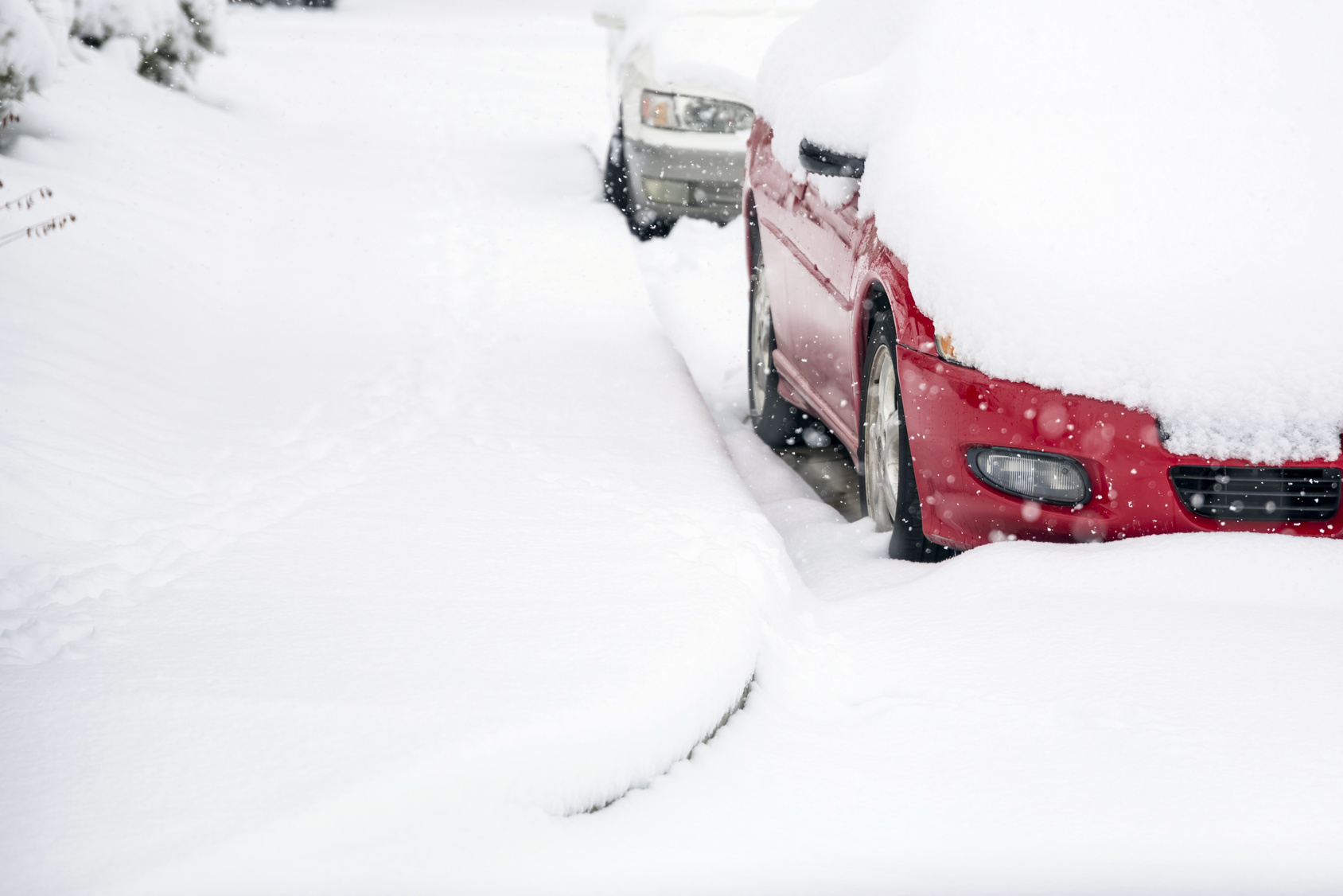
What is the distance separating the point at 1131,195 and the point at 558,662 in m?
1.93

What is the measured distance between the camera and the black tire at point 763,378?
5.33m

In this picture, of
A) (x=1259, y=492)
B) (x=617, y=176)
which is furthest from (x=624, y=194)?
(x=1259, y=492)

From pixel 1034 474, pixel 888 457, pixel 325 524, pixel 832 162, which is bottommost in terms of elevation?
pixel 325 524

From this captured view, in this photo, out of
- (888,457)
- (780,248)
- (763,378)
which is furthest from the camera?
(763,378)

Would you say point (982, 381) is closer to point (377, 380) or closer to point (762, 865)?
point (762, 865)

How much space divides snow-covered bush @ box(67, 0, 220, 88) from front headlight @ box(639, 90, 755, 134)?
16.3 feet

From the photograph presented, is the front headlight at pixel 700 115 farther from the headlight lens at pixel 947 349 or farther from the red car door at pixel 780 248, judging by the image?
the headlight lens at pixel 947 349

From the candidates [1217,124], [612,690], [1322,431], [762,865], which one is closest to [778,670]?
[612,690]

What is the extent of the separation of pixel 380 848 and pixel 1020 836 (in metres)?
1.07

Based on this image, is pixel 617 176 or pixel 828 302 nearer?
pixel 828 302

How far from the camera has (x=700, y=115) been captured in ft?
26.8

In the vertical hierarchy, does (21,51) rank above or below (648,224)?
above

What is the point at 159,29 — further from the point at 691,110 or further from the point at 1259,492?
the point at 1259,492

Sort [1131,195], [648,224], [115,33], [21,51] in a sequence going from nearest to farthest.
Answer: [1131,195]
[21,51]
[648,224]
[115,33]
